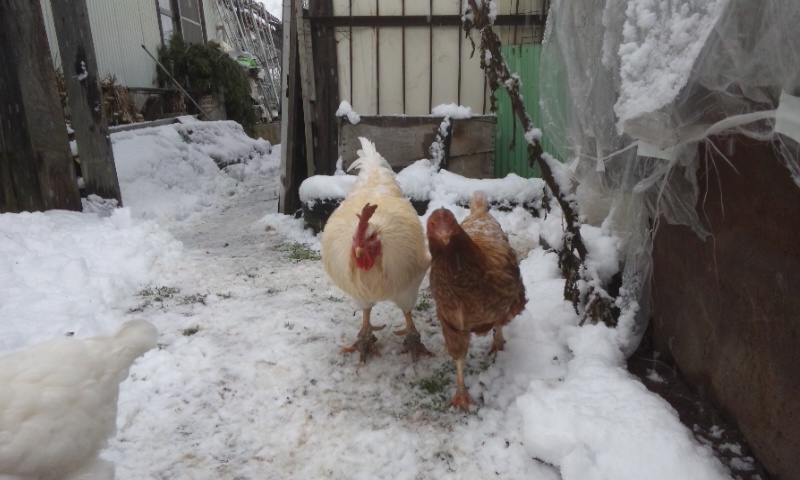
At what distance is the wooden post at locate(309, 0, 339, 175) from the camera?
575cm

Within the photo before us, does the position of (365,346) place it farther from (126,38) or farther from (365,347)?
(126,38)

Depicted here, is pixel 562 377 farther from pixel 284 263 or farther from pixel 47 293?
pixel 47 293

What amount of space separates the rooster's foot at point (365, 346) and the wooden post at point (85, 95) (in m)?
4.10

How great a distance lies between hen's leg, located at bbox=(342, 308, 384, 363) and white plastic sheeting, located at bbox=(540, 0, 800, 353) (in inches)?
57.0

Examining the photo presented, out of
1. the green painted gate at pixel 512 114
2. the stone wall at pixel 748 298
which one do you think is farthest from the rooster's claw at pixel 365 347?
the green painted gate at pixel 512 114

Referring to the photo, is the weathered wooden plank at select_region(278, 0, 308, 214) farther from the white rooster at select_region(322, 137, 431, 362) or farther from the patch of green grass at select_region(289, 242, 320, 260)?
the white rooster at select_region(322, 137, 431, 362)

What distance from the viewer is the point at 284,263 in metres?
4.59

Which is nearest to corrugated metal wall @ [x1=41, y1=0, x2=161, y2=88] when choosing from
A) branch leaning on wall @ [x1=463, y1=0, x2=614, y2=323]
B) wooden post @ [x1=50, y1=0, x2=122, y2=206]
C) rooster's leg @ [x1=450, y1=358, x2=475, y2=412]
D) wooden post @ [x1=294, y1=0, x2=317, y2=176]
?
wooden post @ [x1=50, y1=0, x2=122, y2=206]

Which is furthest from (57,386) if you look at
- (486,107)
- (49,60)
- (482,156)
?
(486,107)

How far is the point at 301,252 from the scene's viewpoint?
4.85 m

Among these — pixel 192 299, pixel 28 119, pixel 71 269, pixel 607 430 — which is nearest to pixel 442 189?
pixel 192 299

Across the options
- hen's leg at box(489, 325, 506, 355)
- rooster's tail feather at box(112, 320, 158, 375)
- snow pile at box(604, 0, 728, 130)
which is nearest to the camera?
snow pile at box(604, 0, 728, 130)

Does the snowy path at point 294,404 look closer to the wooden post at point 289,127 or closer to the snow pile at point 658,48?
the snow pile at point 658,48

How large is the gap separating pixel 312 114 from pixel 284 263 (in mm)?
2318
